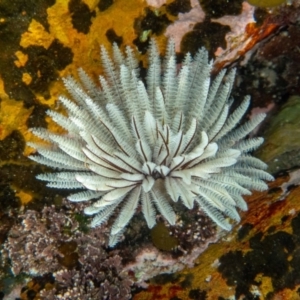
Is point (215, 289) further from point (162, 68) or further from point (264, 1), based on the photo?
point (264, 1)

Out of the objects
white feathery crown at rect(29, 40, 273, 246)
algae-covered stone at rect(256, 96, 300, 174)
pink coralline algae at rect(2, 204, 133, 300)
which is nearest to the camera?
white feathery crown at rect(29, 40, 273, 246)

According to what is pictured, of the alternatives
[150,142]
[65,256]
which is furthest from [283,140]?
[65,256]

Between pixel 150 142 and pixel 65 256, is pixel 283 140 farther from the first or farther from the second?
pixel 65 256

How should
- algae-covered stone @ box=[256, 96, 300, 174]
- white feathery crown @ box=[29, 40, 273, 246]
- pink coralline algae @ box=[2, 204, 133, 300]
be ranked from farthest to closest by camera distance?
algae-covered stone @ box=[256, 96, 300, 174]
pink coralline algae @ box=[2, 204, 133, 300]
white feathery crown @ box=[29, 40, 273, 246]

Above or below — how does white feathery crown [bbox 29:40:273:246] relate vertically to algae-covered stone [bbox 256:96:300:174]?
above

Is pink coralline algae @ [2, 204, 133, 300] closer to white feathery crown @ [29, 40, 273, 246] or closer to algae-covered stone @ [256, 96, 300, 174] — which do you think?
white feathery crown @ [29, 40, 273, 246]

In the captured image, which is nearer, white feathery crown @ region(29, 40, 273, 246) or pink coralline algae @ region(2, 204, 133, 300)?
white feathery crown @ region(29, 40, 273, 246)

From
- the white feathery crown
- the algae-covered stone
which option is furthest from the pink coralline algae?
the algae-covered stone

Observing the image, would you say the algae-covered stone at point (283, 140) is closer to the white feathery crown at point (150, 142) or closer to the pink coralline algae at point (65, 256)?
the white feathery crown at point (150, 142)
